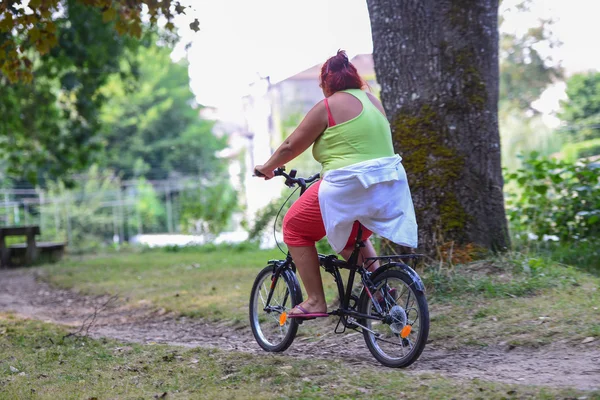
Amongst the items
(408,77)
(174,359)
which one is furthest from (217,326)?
(408,77)

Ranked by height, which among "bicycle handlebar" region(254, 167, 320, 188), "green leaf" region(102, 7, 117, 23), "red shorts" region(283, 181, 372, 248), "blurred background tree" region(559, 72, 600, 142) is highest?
"blurred background tree" region(559, 72, 600, 142)

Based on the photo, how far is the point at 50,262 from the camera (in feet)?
52.4

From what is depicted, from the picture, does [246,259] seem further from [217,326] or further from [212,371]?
[212,371]

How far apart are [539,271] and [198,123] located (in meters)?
47.3

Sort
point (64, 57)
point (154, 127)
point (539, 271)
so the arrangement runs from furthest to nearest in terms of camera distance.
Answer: point (154, 127)
point (64, 57)
point (539, 271)

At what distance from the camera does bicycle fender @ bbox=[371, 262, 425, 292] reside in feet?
14.8

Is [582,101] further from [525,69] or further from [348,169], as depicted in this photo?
[348,169]

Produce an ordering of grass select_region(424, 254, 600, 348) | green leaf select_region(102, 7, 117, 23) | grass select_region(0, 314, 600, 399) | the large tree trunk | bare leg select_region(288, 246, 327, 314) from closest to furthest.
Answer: grass select_region(0, 314, 600, 399), bare leg select_region(288, 246, 327, 314), grass select_region(424, 254, 600, 348), the large tree trunk, green leaf select_region(102, 7, 117, 23)

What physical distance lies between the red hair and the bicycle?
70cm

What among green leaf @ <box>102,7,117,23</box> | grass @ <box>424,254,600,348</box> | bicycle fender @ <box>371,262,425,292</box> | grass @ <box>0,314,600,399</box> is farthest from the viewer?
green leaf @ <box>102,7,117,23</box>

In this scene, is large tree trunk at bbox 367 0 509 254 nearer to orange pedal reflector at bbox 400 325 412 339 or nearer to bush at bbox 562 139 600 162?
orange pedal reflector at bbox 400 325 412 339

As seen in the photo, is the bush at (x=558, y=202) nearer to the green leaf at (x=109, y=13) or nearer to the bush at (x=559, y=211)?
the bush at (x=559, y=211)

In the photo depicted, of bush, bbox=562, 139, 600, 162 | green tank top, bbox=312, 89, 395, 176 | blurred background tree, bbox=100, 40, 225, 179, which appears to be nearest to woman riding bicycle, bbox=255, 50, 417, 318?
green tank top, bbox=312, 89, 395, 176

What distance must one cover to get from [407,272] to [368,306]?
19.0 inches
